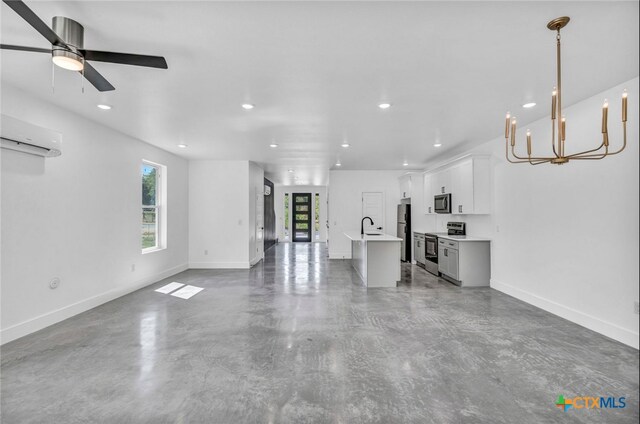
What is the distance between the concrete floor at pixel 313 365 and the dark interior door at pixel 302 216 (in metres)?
8.81

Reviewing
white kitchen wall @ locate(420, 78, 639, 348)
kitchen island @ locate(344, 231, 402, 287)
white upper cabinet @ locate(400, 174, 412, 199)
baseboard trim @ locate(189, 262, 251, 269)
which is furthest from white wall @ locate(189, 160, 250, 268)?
white kitchen wall @ locate(420, 78, 639, 348)

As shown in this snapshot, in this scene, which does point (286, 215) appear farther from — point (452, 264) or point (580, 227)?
point (580, 227)

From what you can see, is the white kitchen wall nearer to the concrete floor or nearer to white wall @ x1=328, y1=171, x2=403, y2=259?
the concrete floor

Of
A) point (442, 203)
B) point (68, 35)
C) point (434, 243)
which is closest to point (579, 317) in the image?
point (434, 243)

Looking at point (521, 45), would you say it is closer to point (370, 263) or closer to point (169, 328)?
point (370, 263)

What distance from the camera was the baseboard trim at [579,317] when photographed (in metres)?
2.88

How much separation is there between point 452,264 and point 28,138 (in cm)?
635

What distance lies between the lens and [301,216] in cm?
1311

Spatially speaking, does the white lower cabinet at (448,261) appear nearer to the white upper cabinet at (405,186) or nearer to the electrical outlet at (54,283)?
the white upper cabinet at (405,186)

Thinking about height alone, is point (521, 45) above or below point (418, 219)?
above

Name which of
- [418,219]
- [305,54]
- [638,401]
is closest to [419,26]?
[305,54]

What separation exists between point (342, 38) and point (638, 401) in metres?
3.35

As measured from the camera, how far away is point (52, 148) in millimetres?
3279

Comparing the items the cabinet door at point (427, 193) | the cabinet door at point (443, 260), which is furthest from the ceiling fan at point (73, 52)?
the cabinet door at point (427, 193)
